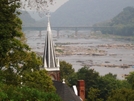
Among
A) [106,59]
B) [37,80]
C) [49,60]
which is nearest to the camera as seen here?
[37,80]

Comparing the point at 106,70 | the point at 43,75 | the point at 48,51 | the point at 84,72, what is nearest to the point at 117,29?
the point at 106,70

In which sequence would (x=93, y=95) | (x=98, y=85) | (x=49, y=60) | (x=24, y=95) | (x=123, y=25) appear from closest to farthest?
1. (x=24, y=95)
2. (x=49, y=60)
3. (x=93, y=95)
4. (x=98, y=85)
5. (x=123, y=25)

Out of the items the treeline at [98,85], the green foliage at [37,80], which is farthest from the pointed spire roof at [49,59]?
the green foliage at [37,80]

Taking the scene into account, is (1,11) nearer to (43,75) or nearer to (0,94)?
(43,75)

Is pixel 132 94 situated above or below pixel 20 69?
below

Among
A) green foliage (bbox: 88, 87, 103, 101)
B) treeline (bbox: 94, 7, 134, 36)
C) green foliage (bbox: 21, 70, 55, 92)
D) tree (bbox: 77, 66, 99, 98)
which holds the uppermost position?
treeline (bbox: 94, 7, 134, 36)

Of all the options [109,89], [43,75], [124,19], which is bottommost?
[109,89]

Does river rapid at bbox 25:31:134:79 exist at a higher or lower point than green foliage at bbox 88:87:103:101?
higher

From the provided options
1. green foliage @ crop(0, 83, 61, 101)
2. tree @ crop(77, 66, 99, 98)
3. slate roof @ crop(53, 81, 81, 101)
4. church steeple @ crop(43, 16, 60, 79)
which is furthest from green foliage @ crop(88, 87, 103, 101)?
green foliage @ crop(0, 83, 61, 101)

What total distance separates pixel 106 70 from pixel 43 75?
32.2 m

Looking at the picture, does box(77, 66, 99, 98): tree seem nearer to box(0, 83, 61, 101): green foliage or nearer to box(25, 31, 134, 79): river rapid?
box(25, 31, 134, 79): river rapid

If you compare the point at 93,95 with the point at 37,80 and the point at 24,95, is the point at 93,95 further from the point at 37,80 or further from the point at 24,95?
the point at 24,95

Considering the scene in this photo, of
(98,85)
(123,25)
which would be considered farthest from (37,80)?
(123,25)

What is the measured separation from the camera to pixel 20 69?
1042cm
